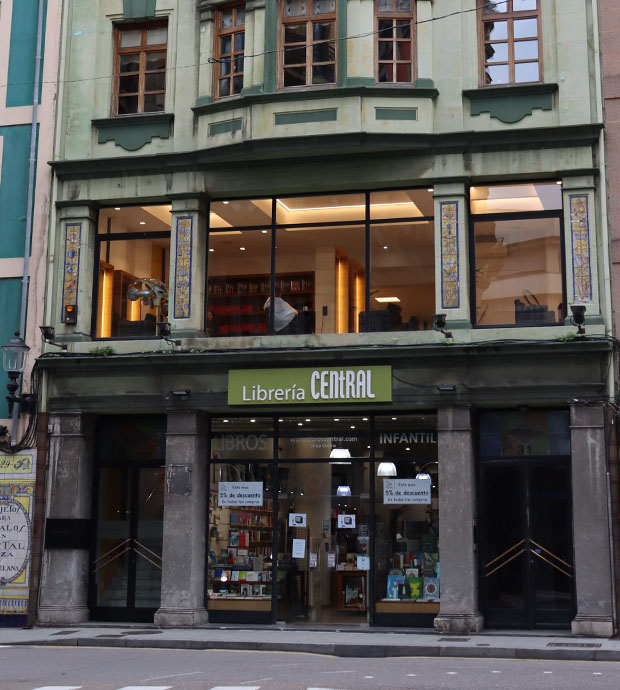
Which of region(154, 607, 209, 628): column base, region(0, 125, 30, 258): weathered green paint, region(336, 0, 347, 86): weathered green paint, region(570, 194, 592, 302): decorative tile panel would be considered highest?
region(336, 0, 347, 86): weathered green paint

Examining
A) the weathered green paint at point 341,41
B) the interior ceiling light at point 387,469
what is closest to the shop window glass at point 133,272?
the weathered green paint at point 341,41

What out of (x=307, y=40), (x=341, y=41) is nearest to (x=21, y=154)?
(x=307, y=40)

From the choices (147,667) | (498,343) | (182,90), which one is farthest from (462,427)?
(182,90)

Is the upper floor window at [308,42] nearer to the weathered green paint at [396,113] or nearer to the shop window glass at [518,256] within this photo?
the weathered green paint at [396,113]

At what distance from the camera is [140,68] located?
71.3ft

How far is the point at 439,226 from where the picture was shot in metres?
19.5

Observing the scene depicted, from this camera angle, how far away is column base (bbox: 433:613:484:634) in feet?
59.6

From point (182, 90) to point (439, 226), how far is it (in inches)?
228

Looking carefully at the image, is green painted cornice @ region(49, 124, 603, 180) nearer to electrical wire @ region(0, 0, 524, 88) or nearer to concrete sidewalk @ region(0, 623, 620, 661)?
electrical wire @ region(0, 0, 524, 88)

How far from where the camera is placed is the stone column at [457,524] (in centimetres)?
1834

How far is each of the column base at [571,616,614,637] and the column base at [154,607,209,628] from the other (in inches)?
259

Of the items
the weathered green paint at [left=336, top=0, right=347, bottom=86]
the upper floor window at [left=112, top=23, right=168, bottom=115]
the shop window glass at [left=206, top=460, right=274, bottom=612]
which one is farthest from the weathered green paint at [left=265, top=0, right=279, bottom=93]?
the shop window glass at [left=206, top=460, right=274, bottom=612]

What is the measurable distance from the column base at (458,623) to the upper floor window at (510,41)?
951 centimetres

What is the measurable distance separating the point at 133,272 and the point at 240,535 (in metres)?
5.51
